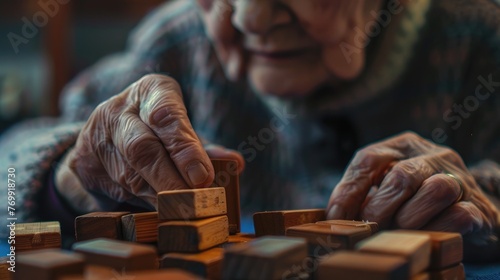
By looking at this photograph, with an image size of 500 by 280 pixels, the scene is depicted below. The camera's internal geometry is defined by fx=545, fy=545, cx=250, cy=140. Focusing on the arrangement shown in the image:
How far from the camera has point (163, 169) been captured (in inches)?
25.0

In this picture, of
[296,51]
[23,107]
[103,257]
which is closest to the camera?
Answer: [103,257]

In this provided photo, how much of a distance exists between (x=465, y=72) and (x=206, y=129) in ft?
1.95

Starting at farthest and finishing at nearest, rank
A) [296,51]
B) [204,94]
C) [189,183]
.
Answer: [204,94] → [296,51] → [189,183]

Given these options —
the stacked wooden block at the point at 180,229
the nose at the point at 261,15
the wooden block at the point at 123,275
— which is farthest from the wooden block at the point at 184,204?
the nose at the point at 261,15

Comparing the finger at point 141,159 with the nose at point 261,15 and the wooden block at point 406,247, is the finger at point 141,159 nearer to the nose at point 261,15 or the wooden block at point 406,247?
the wooden block at point 406,247

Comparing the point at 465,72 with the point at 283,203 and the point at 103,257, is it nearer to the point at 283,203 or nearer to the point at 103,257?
the point at 283,203

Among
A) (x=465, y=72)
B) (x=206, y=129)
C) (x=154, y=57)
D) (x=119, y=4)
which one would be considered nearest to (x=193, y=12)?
(x=154, y=57)

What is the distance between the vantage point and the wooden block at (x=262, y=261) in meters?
0.41

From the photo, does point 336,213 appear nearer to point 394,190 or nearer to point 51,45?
point 394,190

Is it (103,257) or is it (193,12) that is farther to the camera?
(193,12)

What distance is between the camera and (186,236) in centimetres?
52

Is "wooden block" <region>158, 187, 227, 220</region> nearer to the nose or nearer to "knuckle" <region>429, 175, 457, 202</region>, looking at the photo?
"knuckle" <region>429, 175, 457, 202</region>

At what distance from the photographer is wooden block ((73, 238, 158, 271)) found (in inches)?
17.3

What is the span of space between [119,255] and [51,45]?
7.45 feet
